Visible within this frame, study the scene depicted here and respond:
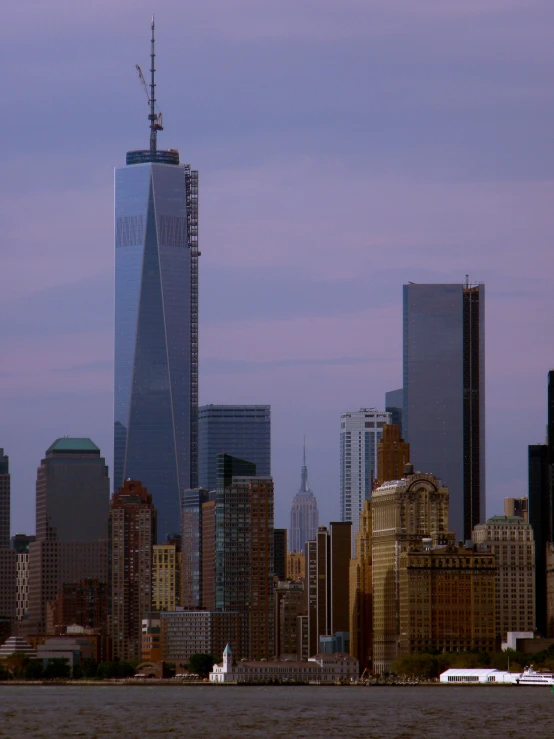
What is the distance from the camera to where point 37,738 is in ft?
613

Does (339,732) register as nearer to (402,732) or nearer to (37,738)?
(402,732)

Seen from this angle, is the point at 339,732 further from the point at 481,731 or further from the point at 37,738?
the point at 37,738

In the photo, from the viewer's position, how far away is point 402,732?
639 ft

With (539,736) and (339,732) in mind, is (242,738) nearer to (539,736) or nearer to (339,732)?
(339,732)

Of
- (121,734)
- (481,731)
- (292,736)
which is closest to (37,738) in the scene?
(121,734)

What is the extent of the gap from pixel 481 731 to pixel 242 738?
24.5m

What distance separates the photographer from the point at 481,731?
641 feet

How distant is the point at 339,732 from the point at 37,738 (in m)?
27.8

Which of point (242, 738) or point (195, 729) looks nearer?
point (242, 738)

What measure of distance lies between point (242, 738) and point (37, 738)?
18368 millimetres

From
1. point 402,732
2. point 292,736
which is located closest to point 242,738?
point 292,736

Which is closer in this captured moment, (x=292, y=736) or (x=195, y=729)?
(x=292, y=736)

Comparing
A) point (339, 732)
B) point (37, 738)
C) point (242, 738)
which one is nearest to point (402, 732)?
point (339, 732)

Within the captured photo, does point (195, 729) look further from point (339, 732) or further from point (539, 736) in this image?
point (539, 736)
